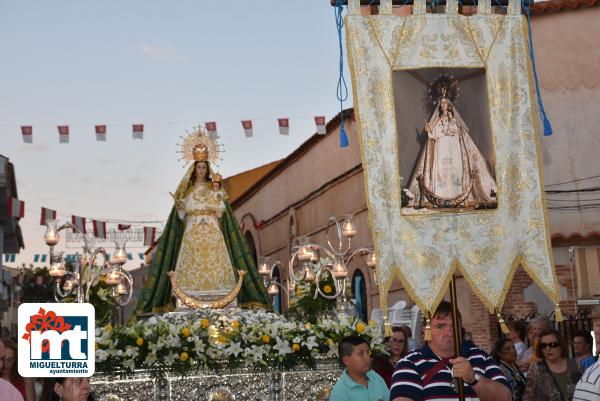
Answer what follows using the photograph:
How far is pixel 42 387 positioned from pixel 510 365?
4.55 metres

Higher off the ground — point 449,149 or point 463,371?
point 449,149

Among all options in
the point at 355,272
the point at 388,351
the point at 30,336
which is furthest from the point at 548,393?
the point at 355,272

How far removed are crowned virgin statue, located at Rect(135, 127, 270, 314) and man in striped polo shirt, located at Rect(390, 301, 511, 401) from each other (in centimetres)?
723

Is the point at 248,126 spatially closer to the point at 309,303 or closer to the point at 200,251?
the point at 309,303

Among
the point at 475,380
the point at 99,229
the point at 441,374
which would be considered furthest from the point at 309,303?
the point at 99,229

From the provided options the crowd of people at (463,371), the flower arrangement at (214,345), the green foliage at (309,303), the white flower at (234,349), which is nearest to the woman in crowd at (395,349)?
the crowd of people at (463,371)

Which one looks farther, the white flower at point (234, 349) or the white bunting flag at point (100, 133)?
the white bunting flag at point (100, 133)

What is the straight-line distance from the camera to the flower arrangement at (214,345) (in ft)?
30.8

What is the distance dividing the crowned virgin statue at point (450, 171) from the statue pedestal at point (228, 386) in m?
3.45

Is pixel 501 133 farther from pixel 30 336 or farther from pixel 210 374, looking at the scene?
pixel 30 336

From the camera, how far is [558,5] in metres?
20.0

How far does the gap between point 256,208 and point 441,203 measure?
34.2 metres

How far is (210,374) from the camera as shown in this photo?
9625 millimetres

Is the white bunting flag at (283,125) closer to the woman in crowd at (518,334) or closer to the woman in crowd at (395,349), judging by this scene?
the woman in crowd at (518,334)
